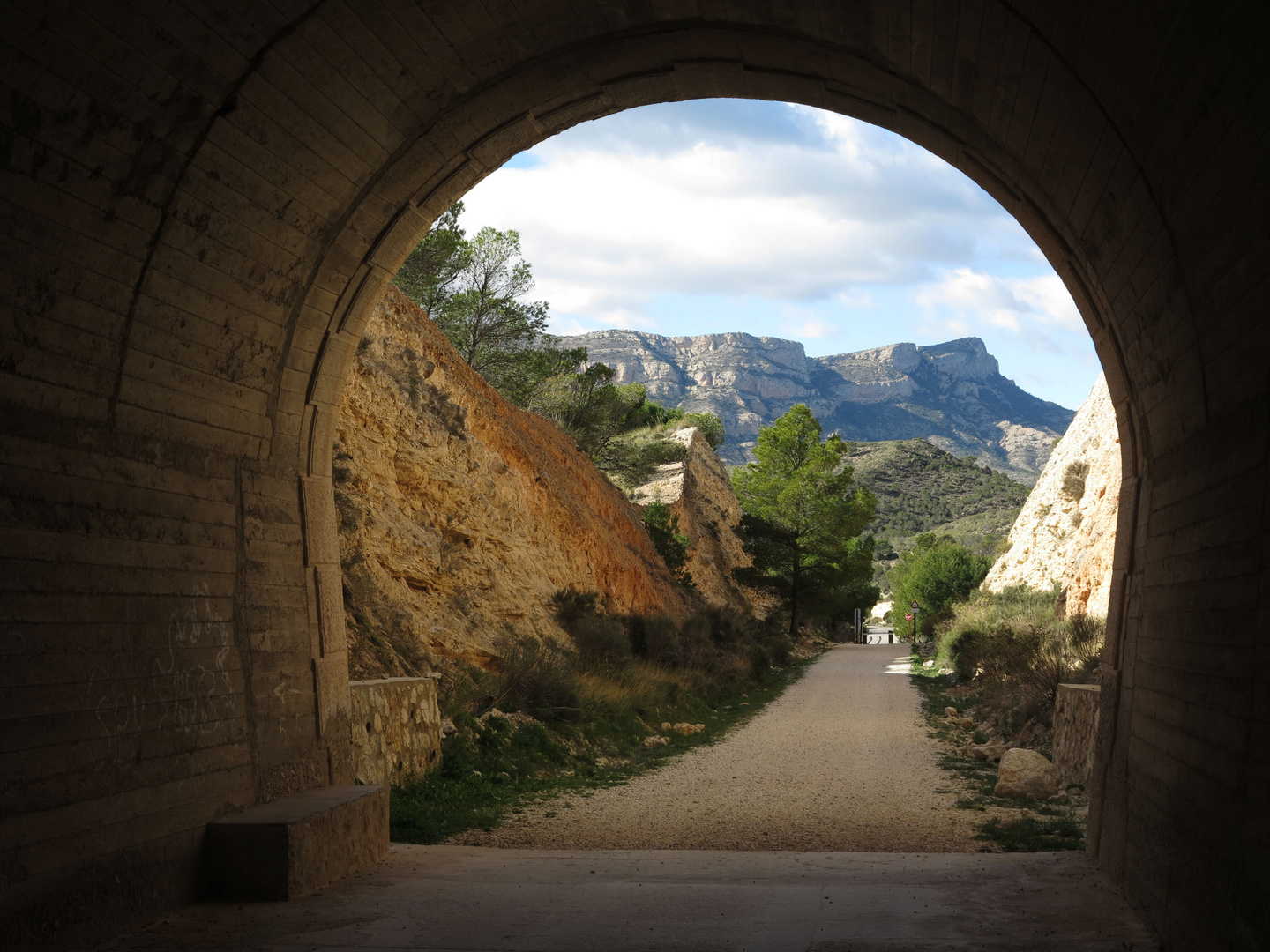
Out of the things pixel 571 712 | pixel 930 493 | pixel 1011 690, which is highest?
pixel 930 493

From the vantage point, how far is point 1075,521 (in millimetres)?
31156

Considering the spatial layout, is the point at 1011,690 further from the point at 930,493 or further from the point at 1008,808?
the point at 930,493

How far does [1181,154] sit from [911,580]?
49172 mm

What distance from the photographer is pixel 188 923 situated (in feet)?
19.4

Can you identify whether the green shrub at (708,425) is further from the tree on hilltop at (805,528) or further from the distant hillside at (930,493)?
the distant hillside at (930,493)

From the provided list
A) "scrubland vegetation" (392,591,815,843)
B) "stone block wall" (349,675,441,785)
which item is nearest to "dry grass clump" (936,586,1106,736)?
"scrubland vegetation" (392,591,815,843)

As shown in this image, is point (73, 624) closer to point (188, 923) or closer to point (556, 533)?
point (188, 923)

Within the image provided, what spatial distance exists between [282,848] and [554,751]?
669 cm

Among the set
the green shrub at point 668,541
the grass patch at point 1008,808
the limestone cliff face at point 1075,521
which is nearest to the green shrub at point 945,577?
the limestone cliff face at point 1075,521

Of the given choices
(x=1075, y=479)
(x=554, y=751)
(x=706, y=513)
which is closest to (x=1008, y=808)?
(x=554, y=751)

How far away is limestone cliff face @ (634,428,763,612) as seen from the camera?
40.1 m

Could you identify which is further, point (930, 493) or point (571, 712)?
point (930, 493)

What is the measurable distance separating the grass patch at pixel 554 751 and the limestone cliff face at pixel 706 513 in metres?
19.1

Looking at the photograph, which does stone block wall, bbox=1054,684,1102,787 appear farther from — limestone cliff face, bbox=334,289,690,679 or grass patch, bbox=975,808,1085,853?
limestone cliff face, bbox=334,289,690,679
